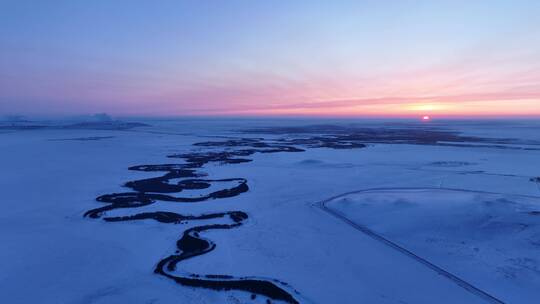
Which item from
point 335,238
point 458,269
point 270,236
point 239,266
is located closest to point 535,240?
point 458,269

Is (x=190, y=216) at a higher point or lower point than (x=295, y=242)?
higher

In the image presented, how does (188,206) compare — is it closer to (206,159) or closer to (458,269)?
(458,269)

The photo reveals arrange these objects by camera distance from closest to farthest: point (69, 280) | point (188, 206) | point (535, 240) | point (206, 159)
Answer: point (69, 280) < point (535, 240) < point (188, 206) < point (206, 159)

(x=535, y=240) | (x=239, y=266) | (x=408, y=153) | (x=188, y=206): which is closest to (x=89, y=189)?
(x=188, y=206)

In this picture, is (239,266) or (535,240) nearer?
(239,266)

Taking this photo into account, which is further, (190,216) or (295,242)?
(190,216)

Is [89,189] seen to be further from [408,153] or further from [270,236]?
[408,153]

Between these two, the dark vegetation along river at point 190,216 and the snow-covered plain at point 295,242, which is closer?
the snow-covered plain at point 295,242

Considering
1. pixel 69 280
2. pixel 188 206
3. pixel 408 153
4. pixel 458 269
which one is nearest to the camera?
pixel 69 280

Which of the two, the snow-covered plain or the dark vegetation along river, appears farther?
the dark vegetation along river
